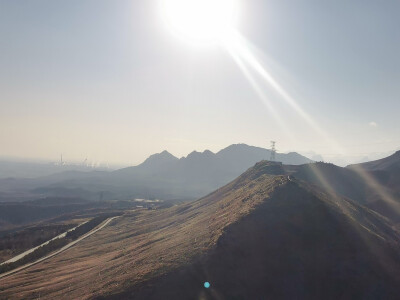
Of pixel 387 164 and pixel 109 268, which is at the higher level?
pixel 387 164

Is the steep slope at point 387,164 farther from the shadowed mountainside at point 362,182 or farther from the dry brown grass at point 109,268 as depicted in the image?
the dry brown grass at point 109,268

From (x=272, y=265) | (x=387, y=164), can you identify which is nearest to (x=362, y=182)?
(x=387, y=164)

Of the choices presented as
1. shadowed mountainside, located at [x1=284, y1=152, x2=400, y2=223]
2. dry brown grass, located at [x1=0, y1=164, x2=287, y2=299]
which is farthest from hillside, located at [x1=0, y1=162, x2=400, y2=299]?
shadowed mountainside, located at [x1=284, y1=152, x2=400, y2=223]

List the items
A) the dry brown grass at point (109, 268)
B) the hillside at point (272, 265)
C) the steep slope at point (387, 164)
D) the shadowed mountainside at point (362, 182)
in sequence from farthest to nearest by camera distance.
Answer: the steep slope at point (387, 164), the shadowed mountainside at point (362, 182), the dry brown grass at point (109, 268), the hillside at point (272, 265)

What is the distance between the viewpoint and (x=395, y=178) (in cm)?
12825

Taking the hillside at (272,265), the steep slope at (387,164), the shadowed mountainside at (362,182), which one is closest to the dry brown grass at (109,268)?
the hillside at (272,265)

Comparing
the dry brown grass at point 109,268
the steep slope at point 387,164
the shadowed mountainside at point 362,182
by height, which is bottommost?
the dry brown grass at point 109,268

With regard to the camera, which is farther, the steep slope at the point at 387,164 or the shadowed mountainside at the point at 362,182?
the steep slope at the point at 387,164

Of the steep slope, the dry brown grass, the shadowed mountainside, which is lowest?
the dry brown grass

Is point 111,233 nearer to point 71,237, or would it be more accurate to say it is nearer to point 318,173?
point 71,237

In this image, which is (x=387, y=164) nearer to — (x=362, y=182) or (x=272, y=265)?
(x=362, y=182)

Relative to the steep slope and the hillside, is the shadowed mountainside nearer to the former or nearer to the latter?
the steep slope

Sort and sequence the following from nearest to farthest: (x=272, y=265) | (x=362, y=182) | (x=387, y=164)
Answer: (x=272, y=265) < (x=362, y=182) < (x=387, y=164)

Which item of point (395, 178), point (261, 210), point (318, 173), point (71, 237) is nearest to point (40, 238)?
point (71, 237)
